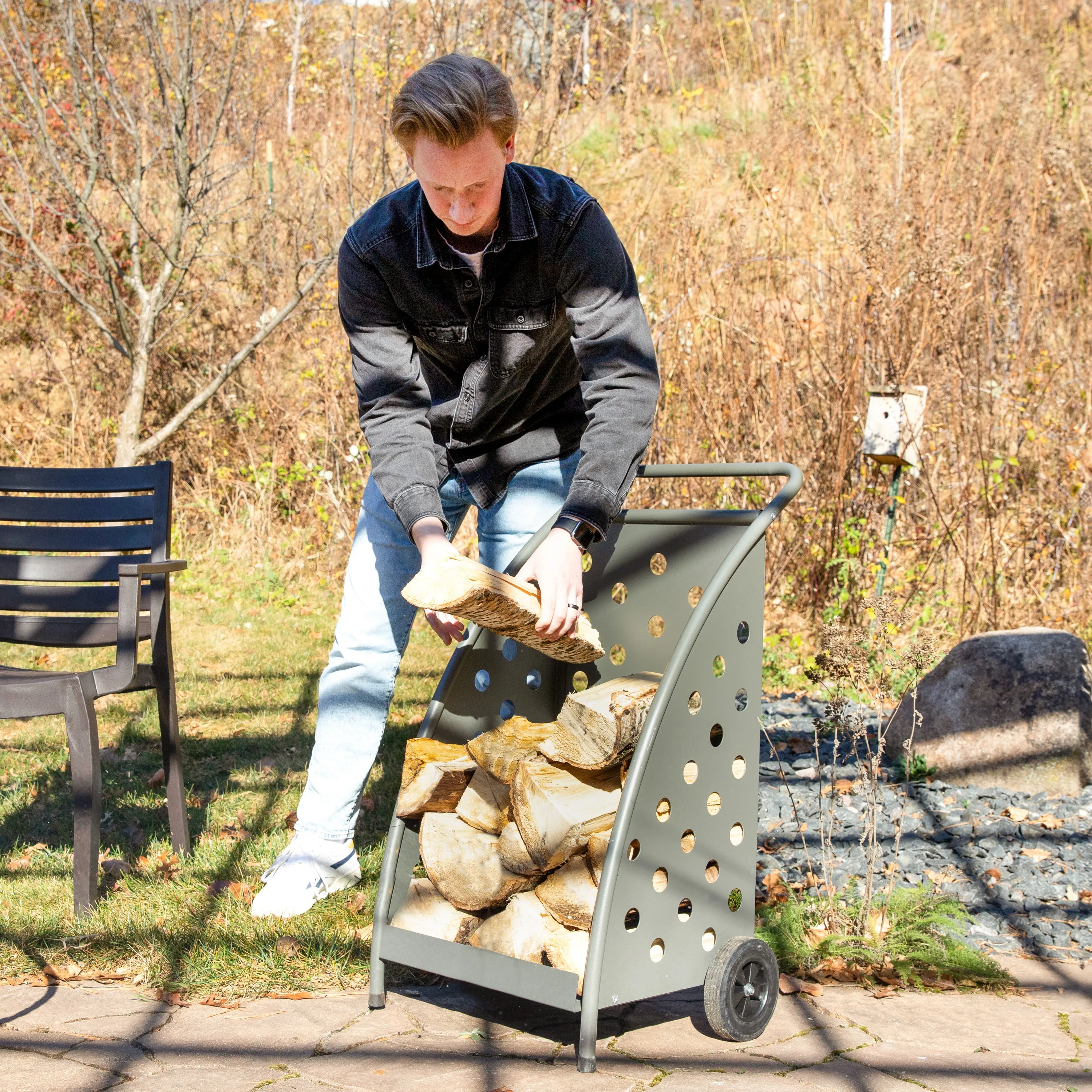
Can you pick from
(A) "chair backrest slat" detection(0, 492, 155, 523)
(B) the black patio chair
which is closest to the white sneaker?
(B) the black patio chair

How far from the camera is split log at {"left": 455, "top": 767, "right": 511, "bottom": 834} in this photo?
2336mm

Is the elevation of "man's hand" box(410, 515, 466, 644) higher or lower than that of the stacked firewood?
higher

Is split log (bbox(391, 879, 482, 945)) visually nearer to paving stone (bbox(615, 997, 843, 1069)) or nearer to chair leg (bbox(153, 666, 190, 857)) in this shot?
paving stone (bbox(615, 997, 843, 1069))

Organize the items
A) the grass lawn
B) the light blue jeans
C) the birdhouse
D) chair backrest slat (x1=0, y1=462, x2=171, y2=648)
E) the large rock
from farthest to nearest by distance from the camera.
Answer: the birdhouse < the large rock < chair backrest slat (x1=0, y1=462, x2=171, y2=648) < the light blue jeans < the grass lawn

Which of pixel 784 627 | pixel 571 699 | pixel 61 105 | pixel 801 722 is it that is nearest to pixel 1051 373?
pixel 784 627

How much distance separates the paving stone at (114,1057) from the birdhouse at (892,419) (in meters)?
3.64

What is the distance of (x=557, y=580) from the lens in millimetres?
2010

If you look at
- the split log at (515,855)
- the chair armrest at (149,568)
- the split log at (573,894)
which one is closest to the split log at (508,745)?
the split log at (515,855)

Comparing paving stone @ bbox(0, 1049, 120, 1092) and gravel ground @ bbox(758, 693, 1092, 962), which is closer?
paving stone @ bbox(0, 1049, 120, 1092)

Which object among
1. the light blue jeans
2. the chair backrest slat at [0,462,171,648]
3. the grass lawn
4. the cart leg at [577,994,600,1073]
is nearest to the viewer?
the cart leg at [577,994,600,1073]

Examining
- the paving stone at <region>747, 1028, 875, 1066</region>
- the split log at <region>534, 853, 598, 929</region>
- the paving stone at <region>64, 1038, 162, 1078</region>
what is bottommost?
the paving stone at <region>64, 1038, 162, 1078</region>

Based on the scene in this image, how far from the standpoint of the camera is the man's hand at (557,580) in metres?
2.00

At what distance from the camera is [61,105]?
755 cm

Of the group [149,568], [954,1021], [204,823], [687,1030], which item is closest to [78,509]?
[149,568]
